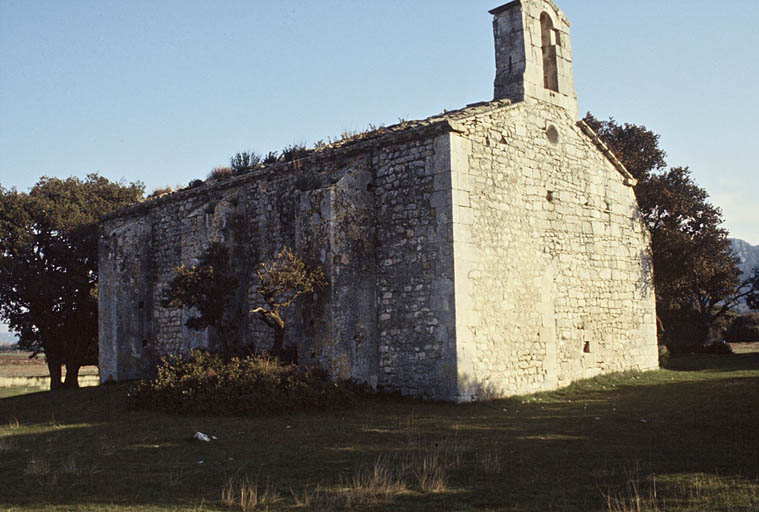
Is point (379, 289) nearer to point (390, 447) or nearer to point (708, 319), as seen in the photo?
point (390, 447)

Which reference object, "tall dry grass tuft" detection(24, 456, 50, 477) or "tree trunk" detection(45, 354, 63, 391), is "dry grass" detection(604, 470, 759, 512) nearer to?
"tall dry grass tuft" detection(24, 456, 50, 477)

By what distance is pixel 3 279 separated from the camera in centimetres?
2602

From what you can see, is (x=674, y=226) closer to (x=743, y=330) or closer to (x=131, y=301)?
(x=743, y=330)

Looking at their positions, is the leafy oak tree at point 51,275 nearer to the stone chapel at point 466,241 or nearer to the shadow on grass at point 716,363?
the stone chapel at point 466,241

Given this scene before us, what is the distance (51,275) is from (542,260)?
Answer: 19620 millimetres

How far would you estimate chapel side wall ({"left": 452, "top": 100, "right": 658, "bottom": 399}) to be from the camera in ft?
46.4

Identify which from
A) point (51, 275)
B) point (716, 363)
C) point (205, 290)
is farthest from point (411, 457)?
point (51, 275)

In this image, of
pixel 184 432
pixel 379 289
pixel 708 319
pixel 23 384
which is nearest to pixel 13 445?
pixel 184 432

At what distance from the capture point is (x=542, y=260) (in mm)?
16047

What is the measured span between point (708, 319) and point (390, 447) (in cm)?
2937

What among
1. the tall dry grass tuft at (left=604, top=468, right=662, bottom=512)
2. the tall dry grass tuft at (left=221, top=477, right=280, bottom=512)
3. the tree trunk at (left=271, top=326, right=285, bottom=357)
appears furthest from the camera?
the tree trunk at (left=271, top=326, right=285, bottom=357)

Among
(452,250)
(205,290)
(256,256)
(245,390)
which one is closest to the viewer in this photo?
(245,390)

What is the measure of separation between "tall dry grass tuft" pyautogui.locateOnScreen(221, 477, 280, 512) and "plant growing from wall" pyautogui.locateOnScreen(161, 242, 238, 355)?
→ 8.97 metres

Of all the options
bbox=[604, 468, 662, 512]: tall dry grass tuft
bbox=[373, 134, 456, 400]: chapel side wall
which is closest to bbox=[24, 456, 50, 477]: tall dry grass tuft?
bbox=[604, 468, 662, 512]: tall dry grass tuft
